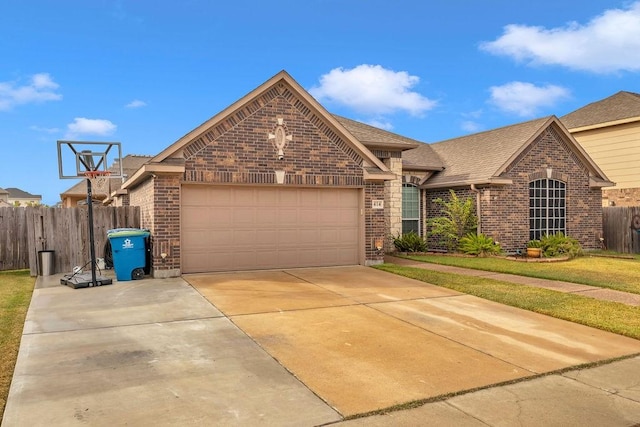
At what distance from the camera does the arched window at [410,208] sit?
19125 millimetres

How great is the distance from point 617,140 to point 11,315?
25765 mm

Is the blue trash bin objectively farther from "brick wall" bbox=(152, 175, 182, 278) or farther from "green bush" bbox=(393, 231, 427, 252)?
"green bush" bbox=(393, 231, 427, 252)

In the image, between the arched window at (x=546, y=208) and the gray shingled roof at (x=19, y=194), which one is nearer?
the arched window at (x=546, y=208)

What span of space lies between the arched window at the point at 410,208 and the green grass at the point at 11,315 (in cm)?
1317

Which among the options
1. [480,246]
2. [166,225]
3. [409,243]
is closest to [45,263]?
[166,225]

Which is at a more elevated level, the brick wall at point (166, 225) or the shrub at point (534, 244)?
the brick wall at point (166, 225)

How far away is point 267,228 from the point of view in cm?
1279

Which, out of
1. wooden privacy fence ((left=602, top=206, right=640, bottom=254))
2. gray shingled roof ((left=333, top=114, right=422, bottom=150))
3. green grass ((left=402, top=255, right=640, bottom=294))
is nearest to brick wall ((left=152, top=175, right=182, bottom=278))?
gray shingled roof ((left=333, top=114, right=422, bottom=150))

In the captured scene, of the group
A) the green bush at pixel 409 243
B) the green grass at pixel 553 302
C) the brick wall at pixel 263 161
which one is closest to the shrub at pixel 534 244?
the green bush at pixel 409 243

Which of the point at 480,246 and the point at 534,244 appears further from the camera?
the point at 534,244

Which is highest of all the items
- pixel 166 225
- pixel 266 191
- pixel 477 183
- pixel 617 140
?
pixel 617 140

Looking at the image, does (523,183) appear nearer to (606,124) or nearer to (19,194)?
(606,124)

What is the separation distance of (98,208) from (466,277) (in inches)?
415

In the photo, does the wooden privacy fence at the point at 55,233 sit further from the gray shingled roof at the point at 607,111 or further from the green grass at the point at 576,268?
the gray shingled roof at the point at 607,111
